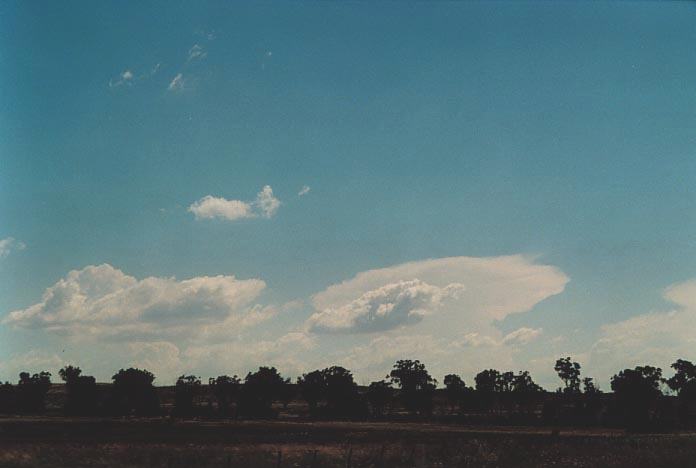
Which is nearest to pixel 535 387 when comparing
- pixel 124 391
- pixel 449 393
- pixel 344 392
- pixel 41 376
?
pixel 449 393

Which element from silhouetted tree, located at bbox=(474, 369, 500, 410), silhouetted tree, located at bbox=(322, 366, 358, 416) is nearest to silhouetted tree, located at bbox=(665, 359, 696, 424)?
silhouetted tree, located at bbox=(474, 369, 500, 410)

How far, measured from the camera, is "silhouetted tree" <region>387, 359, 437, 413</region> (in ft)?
560

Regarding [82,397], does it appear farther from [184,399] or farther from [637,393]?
[637,393]

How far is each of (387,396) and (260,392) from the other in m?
38.2

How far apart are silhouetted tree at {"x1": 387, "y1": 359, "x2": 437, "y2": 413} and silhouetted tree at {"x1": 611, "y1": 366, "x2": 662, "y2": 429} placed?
5251 centimetres

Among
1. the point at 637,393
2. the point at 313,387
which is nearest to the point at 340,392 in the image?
the point at 313,387

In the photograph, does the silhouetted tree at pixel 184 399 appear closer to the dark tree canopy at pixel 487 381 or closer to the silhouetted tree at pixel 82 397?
the silhouetted tree at pixel 82 397

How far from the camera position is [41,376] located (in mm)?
151500

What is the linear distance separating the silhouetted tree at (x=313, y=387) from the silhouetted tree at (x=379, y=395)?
42.8 ft

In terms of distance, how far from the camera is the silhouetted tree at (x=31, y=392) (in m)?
144

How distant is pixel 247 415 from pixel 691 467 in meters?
118

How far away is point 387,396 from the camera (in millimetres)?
169750

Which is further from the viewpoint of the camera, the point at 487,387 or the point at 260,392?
the point at 487,387

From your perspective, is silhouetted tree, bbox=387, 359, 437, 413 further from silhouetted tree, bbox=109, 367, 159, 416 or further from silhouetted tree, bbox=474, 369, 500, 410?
silhouetted tree, bbox=109, 367, 159, 416
